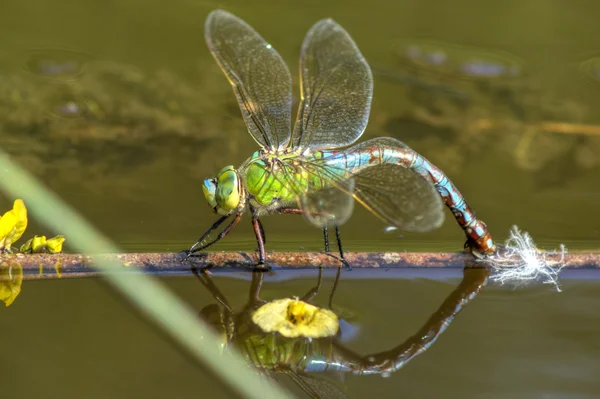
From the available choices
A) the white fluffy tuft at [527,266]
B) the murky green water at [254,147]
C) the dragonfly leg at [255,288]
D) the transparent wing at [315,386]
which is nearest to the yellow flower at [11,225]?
the murky green water at [254,147]

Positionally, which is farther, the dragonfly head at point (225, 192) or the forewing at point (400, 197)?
the dragonfly head at point (225, 192)

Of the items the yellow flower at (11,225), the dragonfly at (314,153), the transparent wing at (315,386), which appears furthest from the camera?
the dragonfly at (314,153)

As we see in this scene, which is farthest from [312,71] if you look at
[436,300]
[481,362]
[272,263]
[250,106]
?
[481,362]

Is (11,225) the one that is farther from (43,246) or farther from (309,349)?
(309,349)

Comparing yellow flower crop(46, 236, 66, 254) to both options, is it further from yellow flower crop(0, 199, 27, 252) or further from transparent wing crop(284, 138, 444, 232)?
transparent wing crop(284, 138, 444, 232)

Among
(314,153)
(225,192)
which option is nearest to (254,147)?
(314,153)

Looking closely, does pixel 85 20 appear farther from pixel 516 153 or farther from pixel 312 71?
pixel 516 153

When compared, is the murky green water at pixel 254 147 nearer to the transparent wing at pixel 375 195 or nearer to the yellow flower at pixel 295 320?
the yellow flower at pixel 295 320

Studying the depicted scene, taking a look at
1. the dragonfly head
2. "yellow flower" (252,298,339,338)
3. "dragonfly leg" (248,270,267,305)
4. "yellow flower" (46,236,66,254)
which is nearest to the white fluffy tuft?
"yellow flower" (252,298,339,338)
